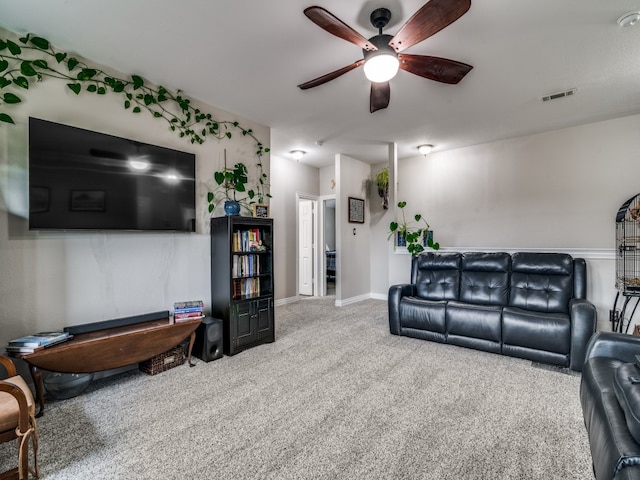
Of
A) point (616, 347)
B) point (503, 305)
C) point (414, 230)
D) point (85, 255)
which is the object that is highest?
point (414, 230)

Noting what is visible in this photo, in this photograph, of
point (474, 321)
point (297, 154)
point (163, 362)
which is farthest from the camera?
Result: point (297, 154)

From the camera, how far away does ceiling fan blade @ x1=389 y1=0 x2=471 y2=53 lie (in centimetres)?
159

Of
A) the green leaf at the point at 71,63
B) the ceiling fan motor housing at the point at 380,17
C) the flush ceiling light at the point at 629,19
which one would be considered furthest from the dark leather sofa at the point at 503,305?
the green leaf at the point at 71,63

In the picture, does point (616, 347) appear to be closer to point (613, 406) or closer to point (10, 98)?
point (613, 406)

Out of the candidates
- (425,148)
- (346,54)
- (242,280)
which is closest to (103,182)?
(242,280)

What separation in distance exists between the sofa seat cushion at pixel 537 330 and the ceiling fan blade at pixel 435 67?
2206mm

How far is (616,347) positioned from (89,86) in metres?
4.09

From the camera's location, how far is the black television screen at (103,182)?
2.23 m

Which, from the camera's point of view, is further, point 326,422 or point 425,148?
point 425,148

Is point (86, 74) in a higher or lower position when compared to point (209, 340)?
higher

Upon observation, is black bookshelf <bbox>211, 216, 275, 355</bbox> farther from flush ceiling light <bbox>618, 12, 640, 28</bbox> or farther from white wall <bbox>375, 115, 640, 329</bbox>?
flush ceiling light <bbox>618, 12, 640, 28</bbox>

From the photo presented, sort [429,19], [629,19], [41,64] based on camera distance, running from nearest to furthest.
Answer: [429,19], [629,19], [41,64]

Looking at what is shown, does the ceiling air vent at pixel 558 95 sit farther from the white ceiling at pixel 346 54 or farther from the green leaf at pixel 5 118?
the green leaf at pixel 5 118

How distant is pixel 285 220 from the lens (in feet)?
18.0
